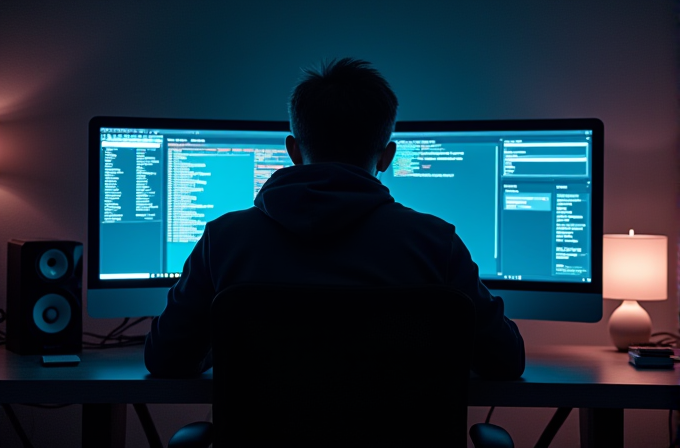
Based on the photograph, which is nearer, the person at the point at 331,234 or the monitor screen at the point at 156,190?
the person at the point at 331,234

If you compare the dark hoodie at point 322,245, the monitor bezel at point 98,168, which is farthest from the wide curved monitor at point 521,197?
the dark hoodie at point 322,245

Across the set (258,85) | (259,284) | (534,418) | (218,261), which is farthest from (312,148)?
(534,418)

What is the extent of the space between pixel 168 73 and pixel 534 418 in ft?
5.39

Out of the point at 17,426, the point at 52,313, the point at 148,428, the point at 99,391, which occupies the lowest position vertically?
the point at 17,426

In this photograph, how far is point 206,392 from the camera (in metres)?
1.43

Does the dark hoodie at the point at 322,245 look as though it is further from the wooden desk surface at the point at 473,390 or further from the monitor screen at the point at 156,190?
the monitor screen at the point at 156,190

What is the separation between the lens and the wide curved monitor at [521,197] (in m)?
1.83

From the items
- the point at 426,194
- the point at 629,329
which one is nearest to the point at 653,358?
the point at 629,329

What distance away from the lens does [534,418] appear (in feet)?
7.82

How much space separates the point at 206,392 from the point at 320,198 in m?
0.53

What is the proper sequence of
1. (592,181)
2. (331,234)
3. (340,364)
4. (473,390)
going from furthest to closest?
(592,181), (473,390), (331,234), (340,364)

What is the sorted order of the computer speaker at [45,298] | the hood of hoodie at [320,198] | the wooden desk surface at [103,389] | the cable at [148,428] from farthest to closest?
the computer speaker at [45,298] < the cable at [148,428] < the wooden desk surface at [103,389] < the hood of hoodie at [320,198]

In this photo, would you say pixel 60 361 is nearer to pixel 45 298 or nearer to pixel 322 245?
pixel 45 298

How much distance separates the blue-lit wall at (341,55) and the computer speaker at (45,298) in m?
0.55
